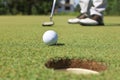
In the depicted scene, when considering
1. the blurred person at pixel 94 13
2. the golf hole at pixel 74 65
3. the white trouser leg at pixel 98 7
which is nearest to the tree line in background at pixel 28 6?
the blurred person at pixel 94 13

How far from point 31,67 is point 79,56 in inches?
25.1

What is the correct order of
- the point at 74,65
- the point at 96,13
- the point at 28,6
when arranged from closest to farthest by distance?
1. the point at 74,65
2. the point at 96,13
3. the point at 28,6

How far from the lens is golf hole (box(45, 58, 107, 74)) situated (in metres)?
2.46

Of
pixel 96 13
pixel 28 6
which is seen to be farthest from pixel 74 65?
pixel 28 6

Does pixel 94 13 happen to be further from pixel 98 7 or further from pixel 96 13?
pixel 98 7

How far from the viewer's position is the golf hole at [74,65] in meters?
2.46

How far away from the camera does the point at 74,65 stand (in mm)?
2570

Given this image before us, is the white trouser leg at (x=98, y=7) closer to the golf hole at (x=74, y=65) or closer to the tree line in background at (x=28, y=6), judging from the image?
the golf hole at (x=74, y=65)

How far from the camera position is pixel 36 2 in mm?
38781

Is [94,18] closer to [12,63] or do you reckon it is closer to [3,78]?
[12,63]

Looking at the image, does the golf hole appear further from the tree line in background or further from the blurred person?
the tree line in background

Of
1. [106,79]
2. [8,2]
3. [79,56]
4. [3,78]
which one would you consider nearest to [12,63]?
[3,78]

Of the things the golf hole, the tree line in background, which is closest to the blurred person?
the golf hole

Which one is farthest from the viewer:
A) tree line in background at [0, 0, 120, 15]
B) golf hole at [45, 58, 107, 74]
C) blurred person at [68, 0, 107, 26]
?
tree line in background at [0, 0, 120, 15]
